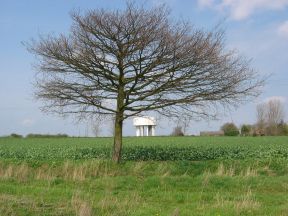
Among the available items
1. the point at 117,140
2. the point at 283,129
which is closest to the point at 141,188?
the point at 117,140

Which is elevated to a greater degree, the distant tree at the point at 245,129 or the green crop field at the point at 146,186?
the distant tree at the point at 245,129

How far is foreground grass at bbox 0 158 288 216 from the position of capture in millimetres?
11031

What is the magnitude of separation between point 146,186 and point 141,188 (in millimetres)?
374

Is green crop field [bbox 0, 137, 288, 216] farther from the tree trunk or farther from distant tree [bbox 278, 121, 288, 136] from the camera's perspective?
distant tree [bbox 278, 121, 288, 136]

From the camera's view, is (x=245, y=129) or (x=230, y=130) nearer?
(x=245, y=129)

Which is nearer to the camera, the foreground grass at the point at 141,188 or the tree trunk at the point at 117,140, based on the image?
the foreground grass at the point at 141,188

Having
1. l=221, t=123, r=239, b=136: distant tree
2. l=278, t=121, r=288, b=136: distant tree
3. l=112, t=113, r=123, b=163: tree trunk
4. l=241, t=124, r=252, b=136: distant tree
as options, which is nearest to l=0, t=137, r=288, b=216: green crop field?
l=112, t=113, r=123, b=163: tree trunk

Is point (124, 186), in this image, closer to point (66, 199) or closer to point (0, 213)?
point (66, 199)

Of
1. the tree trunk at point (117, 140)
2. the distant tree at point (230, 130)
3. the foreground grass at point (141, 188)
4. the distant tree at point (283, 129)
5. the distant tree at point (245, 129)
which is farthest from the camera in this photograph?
the distant tree at point (283, 129)

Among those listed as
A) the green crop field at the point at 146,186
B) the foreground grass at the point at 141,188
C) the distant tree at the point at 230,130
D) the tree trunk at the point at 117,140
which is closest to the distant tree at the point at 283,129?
the distant tree at the point at 230,130

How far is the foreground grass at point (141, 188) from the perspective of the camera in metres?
11.0

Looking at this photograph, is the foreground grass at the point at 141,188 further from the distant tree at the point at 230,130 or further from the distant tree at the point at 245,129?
the distant tree at the point at 230,130

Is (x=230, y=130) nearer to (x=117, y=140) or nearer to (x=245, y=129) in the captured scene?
(x=245, y=129)

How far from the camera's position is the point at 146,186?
16.5 m
